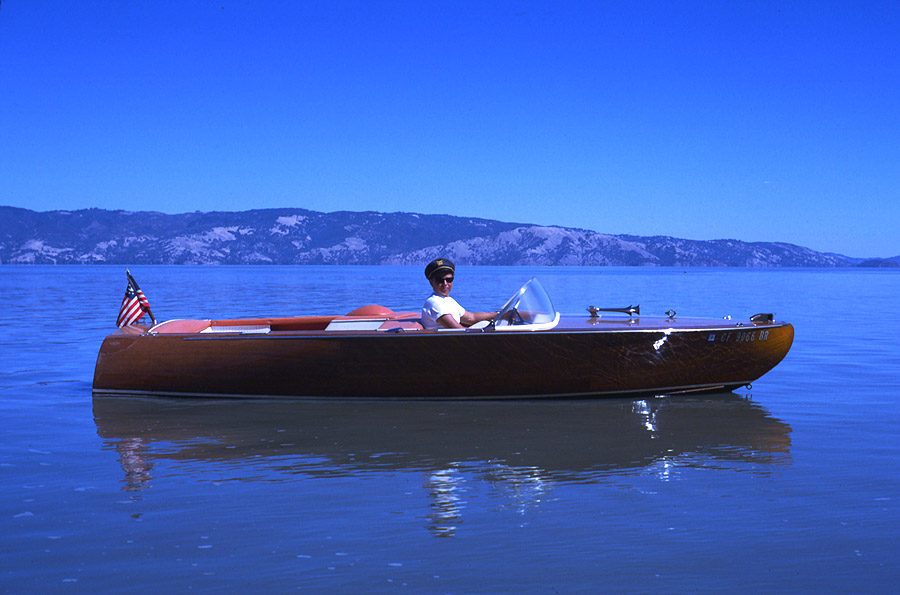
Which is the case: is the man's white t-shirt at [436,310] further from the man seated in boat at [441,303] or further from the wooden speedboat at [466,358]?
the wooden speedboat at [466,358]

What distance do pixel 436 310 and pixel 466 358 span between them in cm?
62

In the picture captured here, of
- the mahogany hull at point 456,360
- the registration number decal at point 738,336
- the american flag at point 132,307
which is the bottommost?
the mahogany hull at point 456,360

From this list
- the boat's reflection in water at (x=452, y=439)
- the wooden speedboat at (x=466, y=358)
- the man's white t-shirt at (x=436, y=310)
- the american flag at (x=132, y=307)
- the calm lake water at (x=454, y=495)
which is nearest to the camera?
the calm lake water at (x=454, y=495)

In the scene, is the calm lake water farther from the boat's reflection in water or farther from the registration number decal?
the registration number decal

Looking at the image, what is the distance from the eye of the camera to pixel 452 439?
7.62 m

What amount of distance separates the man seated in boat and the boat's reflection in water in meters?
0.94

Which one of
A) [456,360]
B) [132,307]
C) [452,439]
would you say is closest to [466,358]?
[456,360]

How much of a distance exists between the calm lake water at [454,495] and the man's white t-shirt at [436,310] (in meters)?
0.95

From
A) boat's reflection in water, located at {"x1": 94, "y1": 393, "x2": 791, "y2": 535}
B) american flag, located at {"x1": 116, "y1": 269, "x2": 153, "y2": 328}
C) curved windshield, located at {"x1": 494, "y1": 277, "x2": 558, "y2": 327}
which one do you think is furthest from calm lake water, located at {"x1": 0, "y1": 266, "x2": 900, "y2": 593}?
american flag, located at {"x1": 116, "y1": 269, "x2": 153, "y2": 328}

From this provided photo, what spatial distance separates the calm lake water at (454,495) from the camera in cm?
429

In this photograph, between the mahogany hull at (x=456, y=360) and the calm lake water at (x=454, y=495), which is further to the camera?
the mahogany hull at (x=456, y=360)

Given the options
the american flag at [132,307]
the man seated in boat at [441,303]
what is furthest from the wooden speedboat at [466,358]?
the american flag at [132,307]

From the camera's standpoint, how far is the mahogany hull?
9133 millimetres

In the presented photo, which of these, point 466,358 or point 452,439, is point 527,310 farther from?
point 452,439
